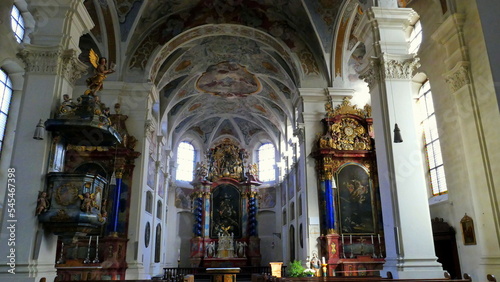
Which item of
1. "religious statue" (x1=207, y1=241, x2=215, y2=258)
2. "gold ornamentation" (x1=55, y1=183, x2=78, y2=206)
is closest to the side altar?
"gold ornamentation" (x1=55, y1=183, x2=78, y2=206)

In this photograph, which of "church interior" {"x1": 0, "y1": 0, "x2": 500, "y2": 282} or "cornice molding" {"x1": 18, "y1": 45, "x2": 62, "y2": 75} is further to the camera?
"cornice molding" {"x1": 18, "y1": 45, "x2": 62, "y2": 75}

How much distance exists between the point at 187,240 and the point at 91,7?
48.2 feet

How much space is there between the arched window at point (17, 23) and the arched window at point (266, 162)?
16301 millimetres

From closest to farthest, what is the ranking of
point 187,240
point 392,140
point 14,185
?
point 14,185, point 392,140, point 187,240

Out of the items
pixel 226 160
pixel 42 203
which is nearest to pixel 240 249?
pixel 226 160

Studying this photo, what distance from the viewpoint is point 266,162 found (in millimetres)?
24938

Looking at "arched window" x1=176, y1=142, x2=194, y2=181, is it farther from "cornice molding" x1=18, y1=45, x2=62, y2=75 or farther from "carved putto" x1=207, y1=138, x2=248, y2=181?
"cornice molding" x1=18, y1=45, x2=62, y2=75

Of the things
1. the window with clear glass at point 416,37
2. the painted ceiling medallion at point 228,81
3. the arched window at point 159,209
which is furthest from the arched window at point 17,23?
the window with clear glass at point 416,37

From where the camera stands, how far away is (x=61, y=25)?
→ 686 centimetres

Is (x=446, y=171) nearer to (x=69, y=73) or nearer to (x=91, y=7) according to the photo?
(x=69, y=73)

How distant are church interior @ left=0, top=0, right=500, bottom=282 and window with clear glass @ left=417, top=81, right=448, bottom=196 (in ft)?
0.19

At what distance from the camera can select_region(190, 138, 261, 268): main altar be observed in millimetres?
20672

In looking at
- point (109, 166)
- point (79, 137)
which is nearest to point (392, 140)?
point (79, 137)

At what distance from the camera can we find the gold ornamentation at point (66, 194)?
20.0ft
